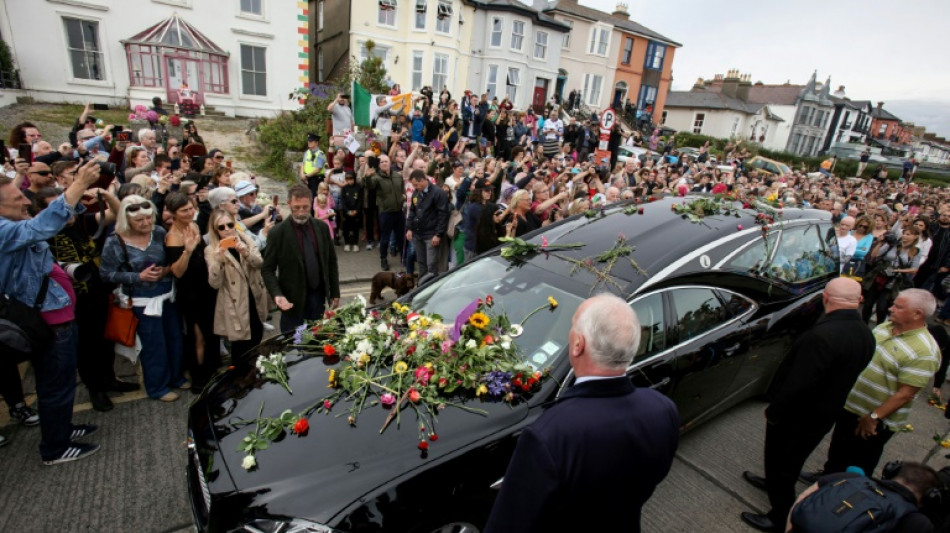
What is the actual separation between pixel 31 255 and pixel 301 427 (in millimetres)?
2402

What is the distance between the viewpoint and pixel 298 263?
Result: 4418mm

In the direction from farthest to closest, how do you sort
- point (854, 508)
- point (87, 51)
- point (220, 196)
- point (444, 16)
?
point (444, 16), point (87, 51), point (220, 196), point (854, 508)

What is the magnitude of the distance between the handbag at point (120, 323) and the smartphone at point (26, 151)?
5.07m

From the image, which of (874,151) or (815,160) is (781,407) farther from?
(874,151)

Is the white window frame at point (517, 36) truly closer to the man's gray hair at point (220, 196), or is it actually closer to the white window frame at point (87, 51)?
the white window frame at point (87, 51)

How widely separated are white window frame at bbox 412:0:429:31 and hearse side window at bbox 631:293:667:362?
2530cm

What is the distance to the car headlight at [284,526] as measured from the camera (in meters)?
2.10

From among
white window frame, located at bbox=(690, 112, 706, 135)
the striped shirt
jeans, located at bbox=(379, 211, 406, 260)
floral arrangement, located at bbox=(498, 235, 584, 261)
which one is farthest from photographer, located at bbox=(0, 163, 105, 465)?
white window frame, located at bbox=(690, 112, 706, 135)

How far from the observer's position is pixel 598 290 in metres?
3.18

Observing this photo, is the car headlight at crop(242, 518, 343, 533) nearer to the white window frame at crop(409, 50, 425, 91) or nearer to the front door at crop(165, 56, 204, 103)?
the front door at crop(165, 56, 204, 103)

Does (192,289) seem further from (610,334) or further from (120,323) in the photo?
(610,334)

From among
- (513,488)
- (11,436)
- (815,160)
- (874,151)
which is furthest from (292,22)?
(874,151)

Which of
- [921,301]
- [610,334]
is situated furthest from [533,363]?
[921,301]

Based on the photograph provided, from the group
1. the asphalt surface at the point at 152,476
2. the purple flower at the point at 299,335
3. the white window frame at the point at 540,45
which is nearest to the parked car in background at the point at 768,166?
the white window frame at the point at 540,45
